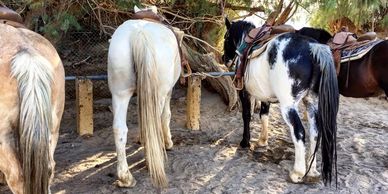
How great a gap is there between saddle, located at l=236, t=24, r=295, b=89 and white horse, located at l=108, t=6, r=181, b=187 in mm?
1019

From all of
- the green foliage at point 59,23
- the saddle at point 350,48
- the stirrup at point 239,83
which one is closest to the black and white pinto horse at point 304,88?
the stirrup at point 239,83

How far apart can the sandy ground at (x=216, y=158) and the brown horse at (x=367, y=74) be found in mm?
802

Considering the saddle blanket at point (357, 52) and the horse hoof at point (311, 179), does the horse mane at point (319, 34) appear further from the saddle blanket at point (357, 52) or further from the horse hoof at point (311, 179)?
the horse hoof at point (311, 179)

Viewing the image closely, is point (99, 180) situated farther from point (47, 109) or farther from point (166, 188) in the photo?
point (47, 109)

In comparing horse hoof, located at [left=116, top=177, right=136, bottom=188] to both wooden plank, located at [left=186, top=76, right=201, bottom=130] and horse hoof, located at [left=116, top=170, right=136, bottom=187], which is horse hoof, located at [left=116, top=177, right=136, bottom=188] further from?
wooden plank, located at [left=186, top=76, right=201, bottom=130]

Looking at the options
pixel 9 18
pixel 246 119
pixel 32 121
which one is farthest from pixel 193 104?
pixel 32 121

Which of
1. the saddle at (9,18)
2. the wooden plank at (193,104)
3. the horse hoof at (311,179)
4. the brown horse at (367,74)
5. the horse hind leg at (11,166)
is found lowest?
the horse hoof at (311,179)

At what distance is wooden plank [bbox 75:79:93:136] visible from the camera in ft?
15.9

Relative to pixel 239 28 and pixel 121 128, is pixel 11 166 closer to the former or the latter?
pixel 121 128

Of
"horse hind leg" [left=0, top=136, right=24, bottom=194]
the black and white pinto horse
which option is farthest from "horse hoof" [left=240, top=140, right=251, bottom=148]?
"horse hind leg" [left=0, top=136, right=24, bottom=194]

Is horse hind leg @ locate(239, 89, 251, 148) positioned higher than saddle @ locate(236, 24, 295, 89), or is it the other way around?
saddle @ locate(236, 24, 295, 89)

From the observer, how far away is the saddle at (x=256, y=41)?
3928mm

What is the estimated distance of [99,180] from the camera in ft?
11.7

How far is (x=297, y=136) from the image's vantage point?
353cm
